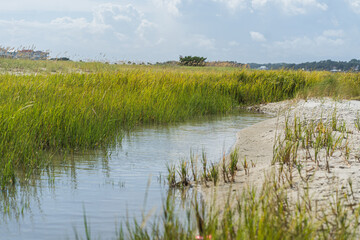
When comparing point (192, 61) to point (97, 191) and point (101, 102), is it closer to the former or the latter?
point (101, 102)

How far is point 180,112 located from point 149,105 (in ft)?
4.71

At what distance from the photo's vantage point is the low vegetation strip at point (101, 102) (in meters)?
5.70

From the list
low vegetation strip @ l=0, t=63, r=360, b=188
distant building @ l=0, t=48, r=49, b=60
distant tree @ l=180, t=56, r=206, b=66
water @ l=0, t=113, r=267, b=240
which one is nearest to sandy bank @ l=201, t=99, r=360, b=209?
water @ l=0, t=113, r=267, b=240

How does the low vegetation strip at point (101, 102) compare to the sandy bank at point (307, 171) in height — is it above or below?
above

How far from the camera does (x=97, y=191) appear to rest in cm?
484

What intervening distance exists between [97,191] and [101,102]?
3942 millimetres

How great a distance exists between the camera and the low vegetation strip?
5705 millimetres

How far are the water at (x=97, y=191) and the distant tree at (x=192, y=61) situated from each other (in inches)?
1338

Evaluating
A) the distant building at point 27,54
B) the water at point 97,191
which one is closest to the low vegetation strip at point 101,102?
the water at point 97,191

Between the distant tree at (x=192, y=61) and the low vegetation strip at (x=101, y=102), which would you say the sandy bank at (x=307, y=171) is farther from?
the distant tree at (x=192, y=61)

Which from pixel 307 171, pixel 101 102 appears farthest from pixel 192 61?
pixel 307 171

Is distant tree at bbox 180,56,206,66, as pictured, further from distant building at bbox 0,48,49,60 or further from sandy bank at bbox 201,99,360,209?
sandy bank at bbox 201,99,360,209

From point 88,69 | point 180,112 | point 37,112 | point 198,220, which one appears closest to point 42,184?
point 37,112

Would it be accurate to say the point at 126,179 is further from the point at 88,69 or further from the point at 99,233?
the point at 88,69
